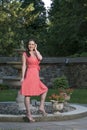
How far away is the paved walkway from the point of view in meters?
8.98

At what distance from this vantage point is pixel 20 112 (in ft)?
36.7

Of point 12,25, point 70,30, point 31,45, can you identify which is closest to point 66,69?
point 70,30

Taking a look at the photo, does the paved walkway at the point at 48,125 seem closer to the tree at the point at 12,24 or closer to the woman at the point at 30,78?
the woman at the point at 30,78

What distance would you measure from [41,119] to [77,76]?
1582 cm

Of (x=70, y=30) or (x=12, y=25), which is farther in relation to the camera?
(x=12, y=25)

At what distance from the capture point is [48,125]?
9422mm

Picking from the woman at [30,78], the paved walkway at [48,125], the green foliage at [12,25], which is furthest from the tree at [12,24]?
the paved walkway at [48,125]

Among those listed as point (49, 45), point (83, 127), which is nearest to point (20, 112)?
point (83, 127)

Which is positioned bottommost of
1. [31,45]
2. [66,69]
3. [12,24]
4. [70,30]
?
[66,69]

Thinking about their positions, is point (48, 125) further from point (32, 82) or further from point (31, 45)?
point (31, 45)

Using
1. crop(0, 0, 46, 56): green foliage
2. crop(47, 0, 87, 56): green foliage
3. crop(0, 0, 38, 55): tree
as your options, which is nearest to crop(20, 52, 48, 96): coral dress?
crop(47, 0, 87, 56): green foliage

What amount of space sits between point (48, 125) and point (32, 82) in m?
1.10

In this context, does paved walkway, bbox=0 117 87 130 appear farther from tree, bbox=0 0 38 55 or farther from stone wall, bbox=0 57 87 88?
tree, bbox=0 0 38 55

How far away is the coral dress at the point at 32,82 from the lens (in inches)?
386
